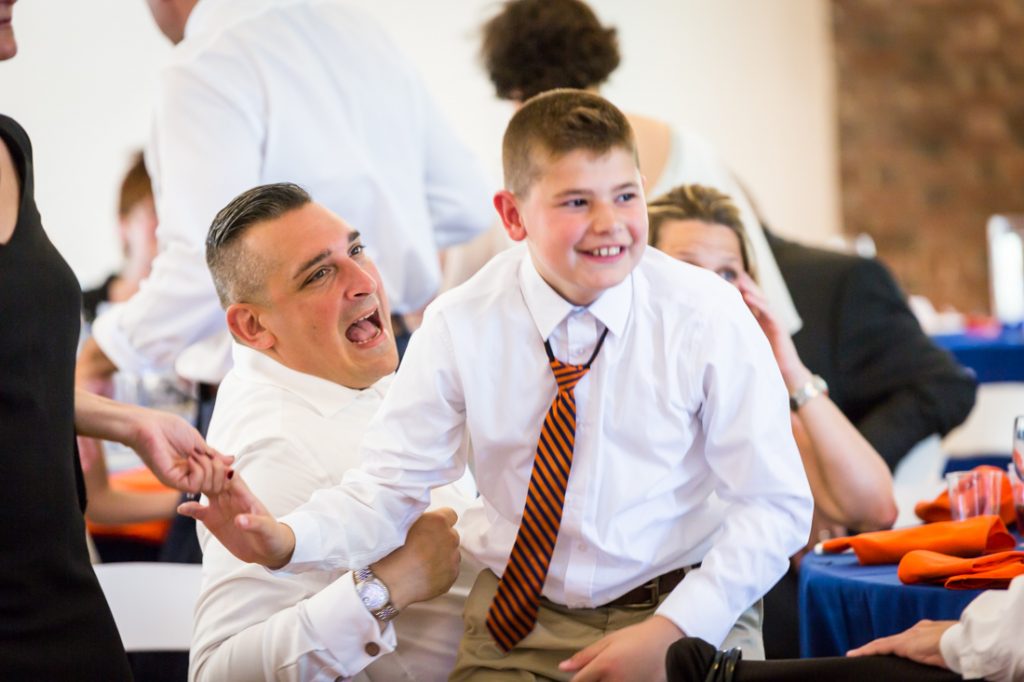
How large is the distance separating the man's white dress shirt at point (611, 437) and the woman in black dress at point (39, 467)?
292 millimetres

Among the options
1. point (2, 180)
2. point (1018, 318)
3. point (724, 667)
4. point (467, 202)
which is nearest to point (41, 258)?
point (2, 180)

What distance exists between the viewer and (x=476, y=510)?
7.16 feet

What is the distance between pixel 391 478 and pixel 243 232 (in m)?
0.54

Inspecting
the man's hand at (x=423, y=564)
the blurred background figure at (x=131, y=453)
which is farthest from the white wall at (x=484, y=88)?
the man's hand at (x=423, y=564)

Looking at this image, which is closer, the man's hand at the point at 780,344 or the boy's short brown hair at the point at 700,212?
the man's hand at the point at 780,344

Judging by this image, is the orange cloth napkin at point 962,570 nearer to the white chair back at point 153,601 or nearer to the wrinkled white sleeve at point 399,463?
the wrinkled white sleeve at point 399,463

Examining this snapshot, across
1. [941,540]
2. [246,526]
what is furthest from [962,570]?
[246,526]

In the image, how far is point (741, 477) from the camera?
1.90 m

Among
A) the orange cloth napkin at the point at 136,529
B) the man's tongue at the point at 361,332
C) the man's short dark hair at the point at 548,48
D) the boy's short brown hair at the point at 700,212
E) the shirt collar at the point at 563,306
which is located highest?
the man's short dark hair at the point at 548,48

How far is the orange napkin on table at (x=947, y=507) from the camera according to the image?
2486 millimetres

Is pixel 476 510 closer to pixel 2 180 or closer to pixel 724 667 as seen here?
pixel 724 667

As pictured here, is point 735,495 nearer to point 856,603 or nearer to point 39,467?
point 856,603

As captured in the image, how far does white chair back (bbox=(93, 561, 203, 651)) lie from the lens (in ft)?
8.39

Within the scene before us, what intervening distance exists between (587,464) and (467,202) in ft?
4.75
